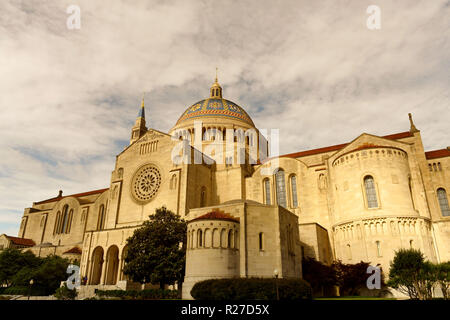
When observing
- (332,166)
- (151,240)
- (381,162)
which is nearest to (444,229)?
(381,162)

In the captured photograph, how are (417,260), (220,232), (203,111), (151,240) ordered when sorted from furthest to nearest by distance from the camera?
(203,111), (151,240), (220,232), (417,260)

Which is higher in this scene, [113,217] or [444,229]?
[113,217]

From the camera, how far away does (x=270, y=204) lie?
123ft

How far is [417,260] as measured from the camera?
74.4ft

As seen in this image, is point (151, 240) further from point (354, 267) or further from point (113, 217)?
point (354, 267)

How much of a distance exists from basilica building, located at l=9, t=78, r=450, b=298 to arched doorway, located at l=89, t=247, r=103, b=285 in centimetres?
12

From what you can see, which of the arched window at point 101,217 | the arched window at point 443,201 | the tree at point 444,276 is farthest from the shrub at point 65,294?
the arched window at point 443,201

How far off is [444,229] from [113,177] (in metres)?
37.0

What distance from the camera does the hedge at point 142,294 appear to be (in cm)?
2575

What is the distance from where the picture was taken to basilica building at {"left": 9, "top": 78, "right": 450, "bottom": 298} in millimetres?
25062

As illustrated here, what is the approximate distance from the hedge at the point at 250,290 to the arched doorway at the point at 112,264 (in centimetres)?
1734

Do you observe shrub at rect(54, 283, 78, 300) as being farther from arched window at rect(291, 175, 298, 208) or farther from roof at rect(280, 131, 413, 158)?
roof at rect(280, 131, 413, 158)
